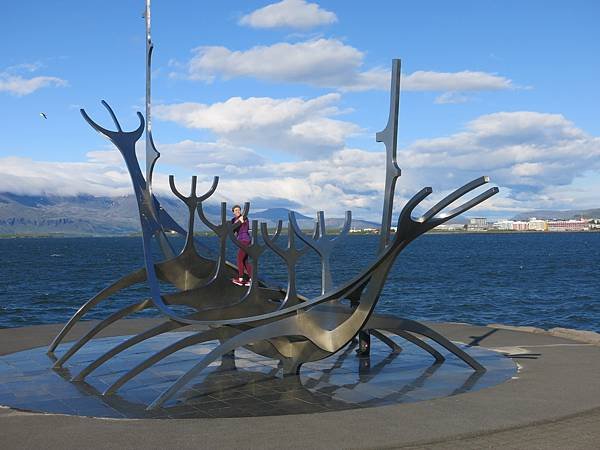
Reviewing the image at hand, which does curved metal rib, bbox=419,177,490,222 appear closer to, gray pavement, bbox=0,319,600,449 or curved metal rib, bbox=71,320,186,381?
gray pavement, bbox=0,319,600,449

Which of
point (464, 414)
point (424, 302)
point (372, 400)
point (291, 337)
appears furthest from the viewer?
point (424, 302)

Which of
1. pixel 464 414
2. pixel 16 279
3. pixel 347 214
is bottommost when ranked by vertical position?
pixel 16 279

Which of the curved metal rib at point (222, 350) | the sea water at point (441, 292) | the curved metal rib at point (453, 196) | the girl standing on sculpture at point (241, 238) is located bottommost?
the sea water at point (441, 292)

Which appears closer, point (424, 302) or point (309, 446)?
point (309, 446)

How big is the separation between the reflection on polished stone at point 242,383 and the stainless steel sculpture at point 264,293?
34cm

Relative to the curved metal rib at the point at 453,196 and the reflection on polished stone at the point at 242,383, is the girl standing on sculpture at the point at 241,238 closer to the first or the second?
the reflection on polished stone at the point at 242,383

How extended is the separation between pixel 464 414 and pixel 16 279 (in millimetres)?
54087


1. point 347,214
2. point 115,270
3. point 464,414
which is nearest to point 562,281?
point 115,270

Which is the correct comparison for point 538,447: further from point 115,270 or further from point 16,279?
point 115,270

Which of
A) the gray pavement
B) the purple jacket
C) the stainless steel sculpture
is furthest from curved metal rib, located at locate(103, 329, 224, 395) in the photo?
the purple jacket

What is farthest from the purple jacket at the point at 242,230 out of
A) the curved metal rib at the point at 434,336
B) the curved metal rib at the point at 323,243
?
the curved metal rib at the point at 434,336

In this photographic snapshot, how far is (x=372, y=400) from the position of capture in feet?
36.4

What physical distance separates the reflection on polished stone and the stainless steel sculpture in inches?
13.5

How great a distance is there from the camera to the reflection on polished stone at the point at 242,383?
35.5 feet
